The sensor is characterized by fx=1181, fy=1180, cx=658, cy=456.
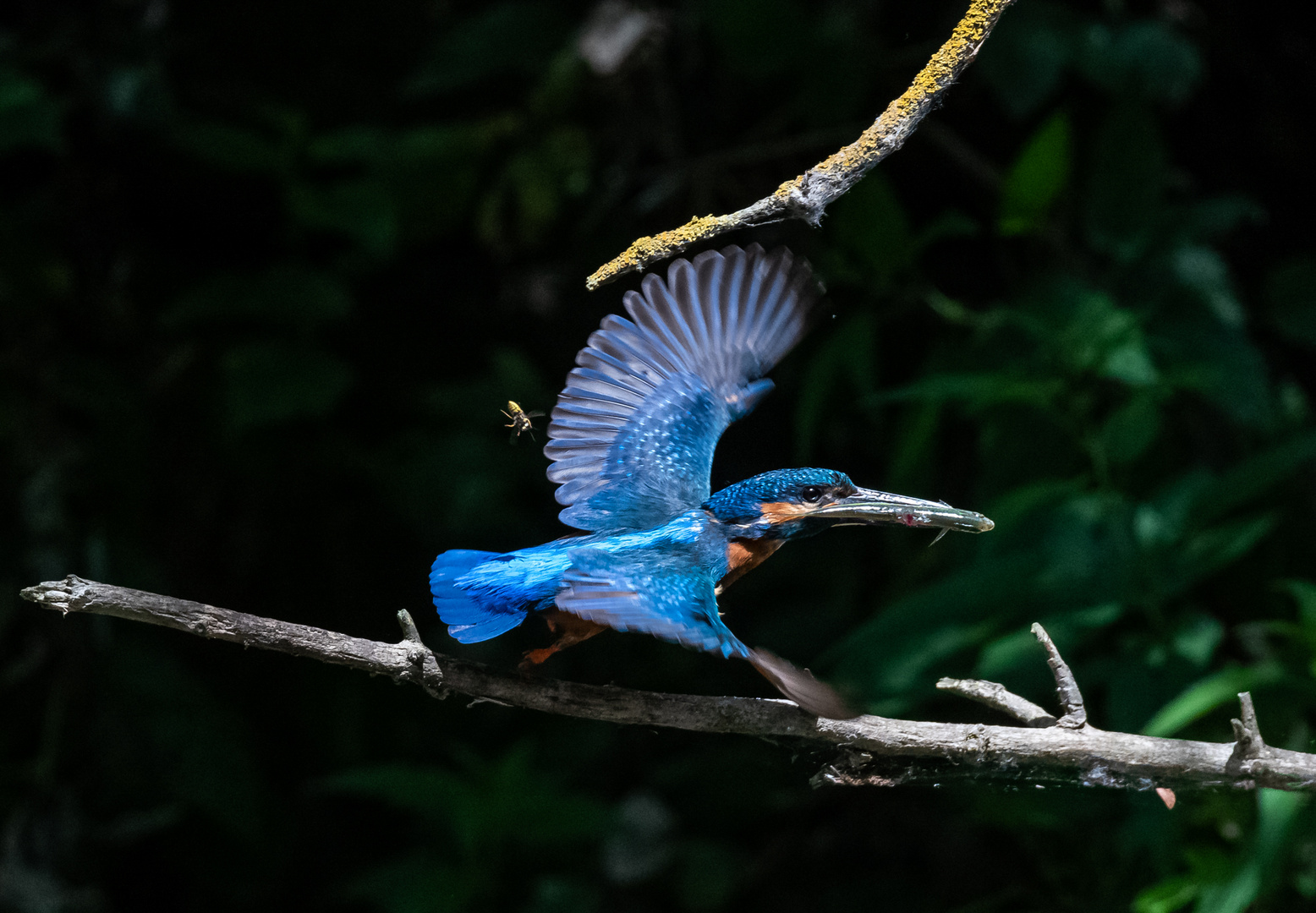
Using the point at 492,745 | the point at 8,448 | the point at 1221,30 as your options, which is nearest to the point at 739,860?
the point at 492,745

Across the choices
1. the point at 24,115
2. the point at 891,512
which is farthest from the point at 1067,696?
the point at 24,115

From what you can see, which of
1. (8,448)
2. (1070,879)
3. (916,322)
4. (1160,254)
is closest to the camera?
(1070,879)

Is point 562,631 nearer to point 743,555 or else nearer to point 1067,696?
point 743,555

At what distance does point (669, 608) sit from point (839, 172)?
380 mm

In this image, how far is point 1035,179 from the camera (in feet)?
7.25

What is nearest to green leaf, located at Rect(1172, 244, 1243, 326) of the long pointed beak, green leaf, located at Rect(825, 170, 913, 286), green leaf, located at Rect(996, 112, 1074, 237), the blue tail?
green leaf, located at Rect(996, 112, 1074, 237)

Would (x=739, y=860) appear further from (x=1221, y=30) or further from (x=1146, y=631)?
(x=1221, y=30)

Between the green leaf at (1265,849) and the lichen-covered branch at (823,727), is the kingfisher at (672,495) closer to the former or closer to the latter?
the lichen-covered branch at (823,727)

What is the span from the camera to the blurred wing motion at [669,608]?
824 millimetres

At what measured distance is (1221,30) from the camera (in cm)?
267

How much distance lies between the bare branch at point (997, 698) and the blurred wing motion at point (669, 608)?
0.34 metres

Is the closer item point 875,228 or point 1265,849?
point 1265,849

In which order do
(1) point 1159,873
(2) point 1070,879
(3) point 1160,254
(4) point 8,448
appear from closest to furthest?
(1) point 1159,873 < (2) point 1070,879 < (3) point 1160,254 < (4) point 8,448

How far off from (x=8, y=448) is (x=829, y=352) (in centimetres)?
191
